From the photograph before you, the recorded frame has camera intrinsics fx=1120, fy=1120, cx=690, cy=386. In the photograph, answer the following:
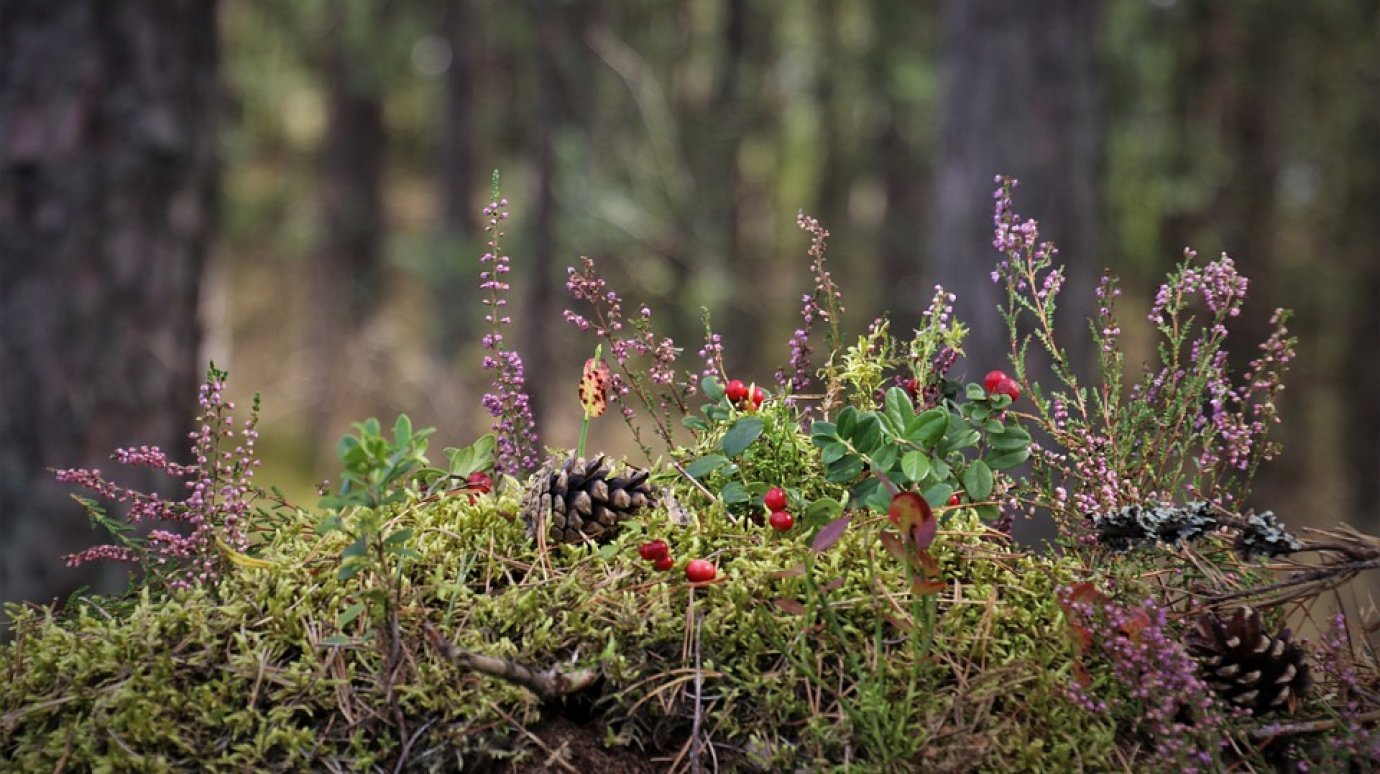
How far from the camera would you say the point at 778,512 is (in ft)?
5.28

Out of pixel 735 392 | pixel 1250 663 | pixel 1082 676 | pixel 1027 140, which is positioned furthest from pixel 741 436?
pixel 1027 140

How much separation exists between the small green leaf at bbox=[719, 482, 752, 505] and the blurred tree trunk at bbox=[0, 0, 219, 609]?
2.62 meters

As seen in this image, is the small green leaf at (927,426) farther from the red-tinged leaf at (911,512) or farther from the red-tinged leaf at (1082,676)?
the red-tinged leaf at (1082,676)

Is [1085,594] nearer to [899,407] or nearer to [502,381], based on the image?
[899,407]

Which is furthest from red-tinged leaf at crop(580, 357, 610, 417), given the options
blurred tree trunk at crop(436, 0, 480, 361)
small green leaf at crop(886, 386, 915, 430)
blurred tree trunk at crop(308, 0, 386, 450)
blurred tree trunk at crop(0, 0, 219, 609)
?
blurred tree trunk at crop(308, 0, 386, 450)

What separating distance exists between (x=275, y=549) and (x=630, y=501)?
1.72 feet

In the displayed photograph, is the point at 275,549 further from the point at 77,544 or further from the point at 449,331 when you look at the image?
the point at 449,331

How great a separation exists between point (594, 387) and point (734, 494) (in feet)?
0.91

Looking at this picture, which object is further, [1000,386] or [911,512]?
[1000,386]

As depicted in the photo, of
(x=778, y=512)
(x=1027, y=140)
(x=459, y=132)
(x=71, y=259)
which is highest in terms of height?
(x=459, y=132)

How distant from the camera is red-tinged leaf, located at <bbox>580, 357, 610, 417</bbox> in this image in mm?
1720

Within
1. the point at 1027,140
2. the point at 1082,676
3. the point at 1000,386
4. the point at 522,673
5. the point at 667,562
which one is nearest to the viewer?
the point at 522,673

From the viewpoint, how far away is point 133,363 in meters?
3.66

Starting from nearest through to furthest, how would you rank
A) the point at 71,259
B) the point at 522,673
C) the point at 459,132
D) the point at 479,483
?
the point at 522,673
the point at 479,483
the point at 71,259
the point at 459,132
